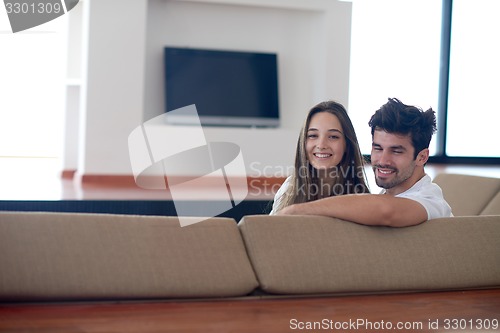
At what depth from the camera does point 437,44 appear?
8.73 m

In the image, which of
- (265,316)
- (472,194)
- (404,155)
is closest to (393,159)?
(404,155)

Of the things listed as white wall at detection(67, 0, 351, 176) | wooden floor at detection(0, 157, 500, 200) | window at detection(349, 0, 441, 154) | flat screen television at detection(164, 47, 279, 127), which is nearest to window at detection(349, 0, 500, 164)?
window at detection(349, 0, 441, 154)

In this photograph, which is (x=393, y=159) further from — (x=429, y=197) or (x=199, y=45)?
(x=199, y=45)

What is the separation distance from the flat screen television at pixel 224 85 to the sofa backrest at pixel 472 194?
4.02 meters

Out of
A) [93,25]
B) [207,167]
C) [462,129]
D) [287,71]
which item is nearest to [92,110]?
[93,25]

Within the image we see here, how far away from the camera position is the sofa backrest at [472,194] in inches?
122

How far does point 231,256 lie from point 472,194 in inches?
74.8

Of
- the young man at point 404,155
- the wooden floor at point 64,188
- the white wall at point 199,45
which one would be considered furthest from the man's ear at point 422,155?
the white wall at point 199,45

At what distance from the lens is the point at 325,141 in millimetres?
2477

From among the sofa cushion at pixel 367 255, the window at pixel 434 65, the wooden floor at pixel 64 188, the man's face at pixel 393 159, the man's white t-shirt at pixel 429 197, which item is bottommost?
the wooden floor at pixel 64 188

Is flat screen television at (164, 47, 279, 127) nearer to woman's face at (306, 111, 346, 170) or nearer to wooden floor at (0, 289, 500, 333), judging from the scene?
woman's face at (306, 111, 346, 170)

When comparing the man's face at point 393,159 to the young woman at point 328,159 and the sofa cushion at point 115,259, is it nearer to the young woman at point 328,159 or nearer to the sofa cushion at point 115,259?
the young woman at point 328,159

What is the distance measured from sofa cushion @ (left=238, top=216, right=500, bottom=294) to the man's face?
13.1 inches

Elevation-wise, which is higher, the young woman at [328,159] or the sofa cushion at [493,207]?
the young woman at [328,159]
